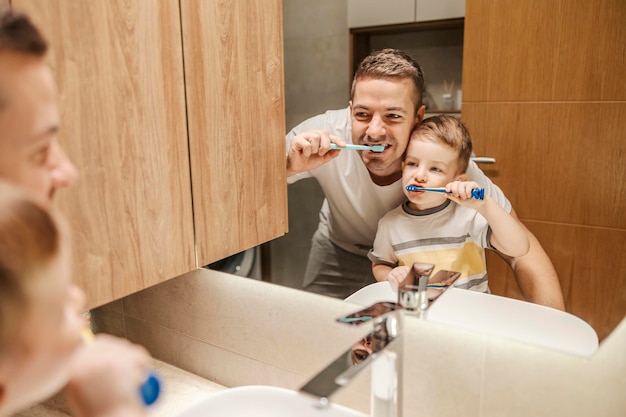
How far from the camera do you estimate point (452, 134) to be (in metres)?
0.81

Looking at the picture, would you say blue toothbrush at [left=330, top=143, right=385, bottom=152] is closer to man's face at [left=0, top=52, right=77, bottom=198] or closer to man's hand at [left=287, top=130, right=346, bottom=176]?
man's hand at [left=287, top=130, right=346, bottom=176]

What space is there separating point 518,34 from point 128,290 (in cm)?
69

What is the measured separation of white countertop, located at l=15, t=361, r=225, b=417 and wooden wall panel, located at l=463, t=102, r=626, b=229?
29.0 inches

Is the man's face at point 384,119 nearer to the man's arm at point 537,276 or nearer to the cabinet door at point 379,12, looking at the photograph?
the cabinet door at point 379,12

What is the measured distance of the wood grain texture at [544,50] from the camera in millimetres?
692

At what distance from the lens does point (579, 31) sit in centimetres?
70

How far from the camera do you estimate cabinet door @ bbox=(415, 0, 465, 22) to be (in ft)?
2.56

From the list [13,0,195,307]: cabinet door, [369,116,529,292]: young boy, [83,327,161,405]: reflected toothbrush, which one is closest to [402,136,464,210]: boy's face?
[369,116,529,292]: young boy

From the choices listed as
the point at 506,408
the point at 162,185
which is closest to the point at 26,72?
the point at 162,185

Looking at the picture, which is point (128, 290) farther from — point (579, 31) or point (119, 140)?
point (579, 31)

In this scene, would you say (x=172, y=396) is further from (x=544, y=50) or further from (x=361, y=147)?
(x=544, y=50)

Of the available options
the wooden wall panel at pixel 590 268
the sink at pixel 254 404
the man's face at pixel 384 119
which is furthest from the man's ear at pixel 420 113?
the sink at pixel 254 404

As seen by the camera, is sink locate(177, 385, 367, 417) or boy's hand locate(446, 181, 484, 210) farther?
sink locate(177, 385, 367, 417)

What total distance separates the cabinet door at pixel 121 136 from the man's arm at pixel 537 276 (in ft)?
1.76
